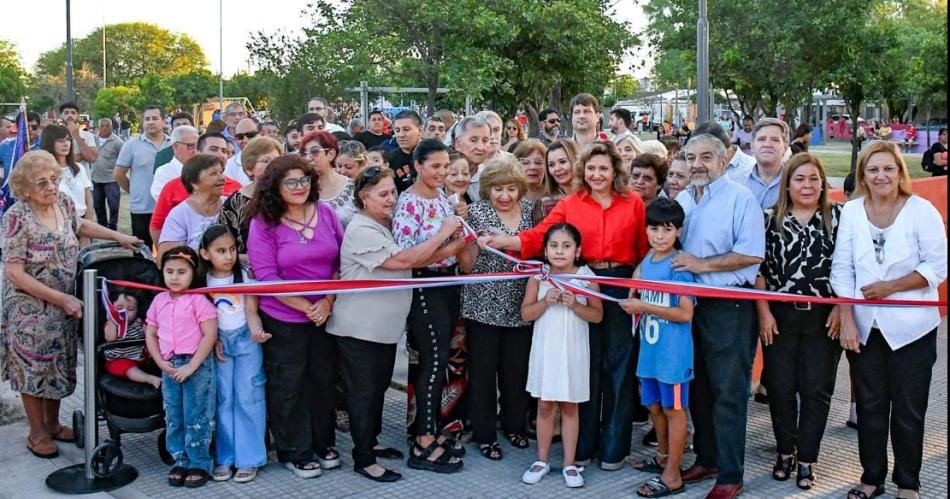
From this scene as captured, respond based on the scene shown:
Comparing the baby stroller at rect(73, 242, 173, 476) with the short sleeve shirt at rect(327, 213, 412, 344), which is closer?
the short sleeve shirt at rect(327, 213, 412, 344)

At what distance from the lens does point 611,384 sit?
547cm

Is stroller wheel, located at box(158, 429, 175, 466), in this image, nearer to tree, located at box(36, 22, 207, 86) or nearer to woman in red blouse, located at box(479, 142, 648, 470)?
woman in red blouse, located at box(479, 142, 648, 470)

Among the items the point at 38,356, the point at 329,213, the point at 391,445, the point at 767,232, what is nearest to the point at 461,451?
the point at 391,445

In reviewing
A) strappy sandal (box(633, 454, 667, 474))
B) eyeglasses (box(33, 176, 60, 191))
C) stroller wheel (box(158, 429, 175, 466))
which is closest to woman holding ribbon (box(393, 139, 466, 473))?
strappy sandal (box(633, 454, 667, 474))

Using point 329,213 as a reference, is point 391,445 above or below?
below

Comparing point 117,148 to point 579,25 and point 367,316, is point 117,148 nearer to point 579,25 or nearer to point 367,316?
point 579,25

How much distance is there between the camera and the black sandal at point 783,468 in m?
5.37

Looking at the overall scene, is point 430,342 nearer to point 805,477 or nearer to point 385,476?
point 385,476

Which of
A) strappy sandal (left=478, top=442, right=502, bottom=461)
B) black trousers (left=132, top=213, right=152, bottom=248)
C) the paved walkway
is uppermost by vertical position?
black trousers (left=132, top=213, right=152, bottom=248)

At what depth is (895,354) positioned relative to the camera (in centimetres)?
485

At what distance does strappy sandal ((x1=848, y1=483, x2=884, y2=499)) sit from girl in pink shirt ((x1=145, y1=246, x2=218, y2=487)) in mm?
3514

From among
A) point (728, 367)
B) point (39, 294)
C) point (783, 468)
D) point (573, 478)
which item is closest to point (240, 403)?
point (39, 294)

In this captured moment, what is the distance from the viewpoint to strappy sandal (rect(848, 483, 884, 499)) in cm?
501

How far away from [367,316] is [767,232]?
7.42 feet
